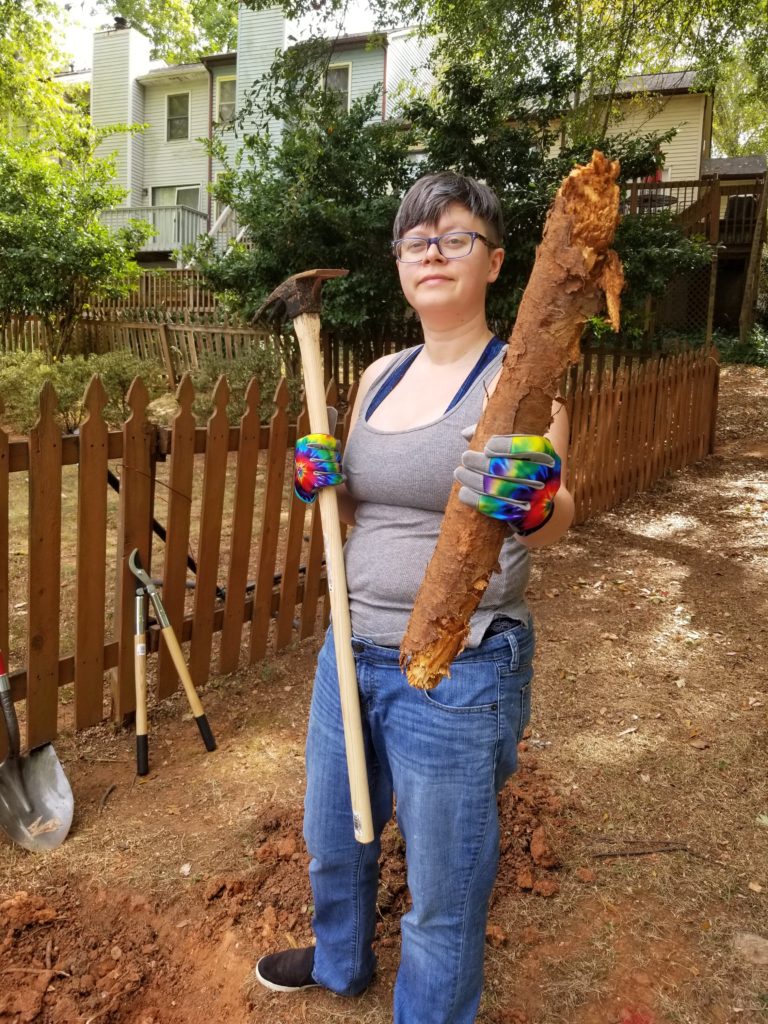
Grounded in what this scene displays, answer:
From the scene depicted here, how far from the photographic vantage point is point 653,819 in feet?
8.97

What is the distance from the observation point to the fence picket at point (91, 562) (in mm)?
3020

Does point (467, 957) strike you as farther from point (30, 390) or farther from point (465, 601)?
point (30, 390)

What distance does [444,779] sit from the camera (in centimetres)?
148

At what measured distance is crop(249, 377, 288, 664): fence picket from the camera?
151 inches

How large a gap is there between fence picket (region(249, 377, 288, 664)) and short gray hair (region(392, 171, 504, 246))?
2.22 meters

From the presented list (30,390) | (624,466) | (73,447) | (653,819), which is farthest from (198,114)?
(653,819)

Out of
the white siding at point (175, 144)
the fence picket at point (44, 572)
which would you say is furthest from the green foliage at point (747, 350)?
the white siding at point (175, 144)

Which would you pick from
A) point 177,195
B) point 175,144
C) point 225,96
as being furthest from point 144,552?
point 175,144

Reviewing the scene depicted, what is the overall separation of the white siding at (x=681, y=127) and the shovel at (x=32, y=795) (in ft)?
68.2

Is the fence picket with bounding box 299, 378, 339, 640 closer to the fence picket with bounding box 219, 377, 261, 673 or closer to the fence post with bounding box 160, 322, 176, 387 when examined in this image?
the fence picket with bounding box 219, 377, 261, 673

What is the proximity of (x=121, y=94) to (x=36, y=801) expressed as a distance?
2890cm

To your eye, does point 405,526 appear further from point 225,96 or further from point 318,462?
point 225,96

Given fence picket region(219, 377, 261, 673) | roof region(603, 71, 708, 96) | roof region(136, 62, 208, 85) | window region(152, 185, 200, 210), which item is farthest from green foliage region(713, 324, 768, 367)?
roof region(136, 62, 208, 85)

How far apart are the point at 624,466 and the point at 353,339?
377 cm
